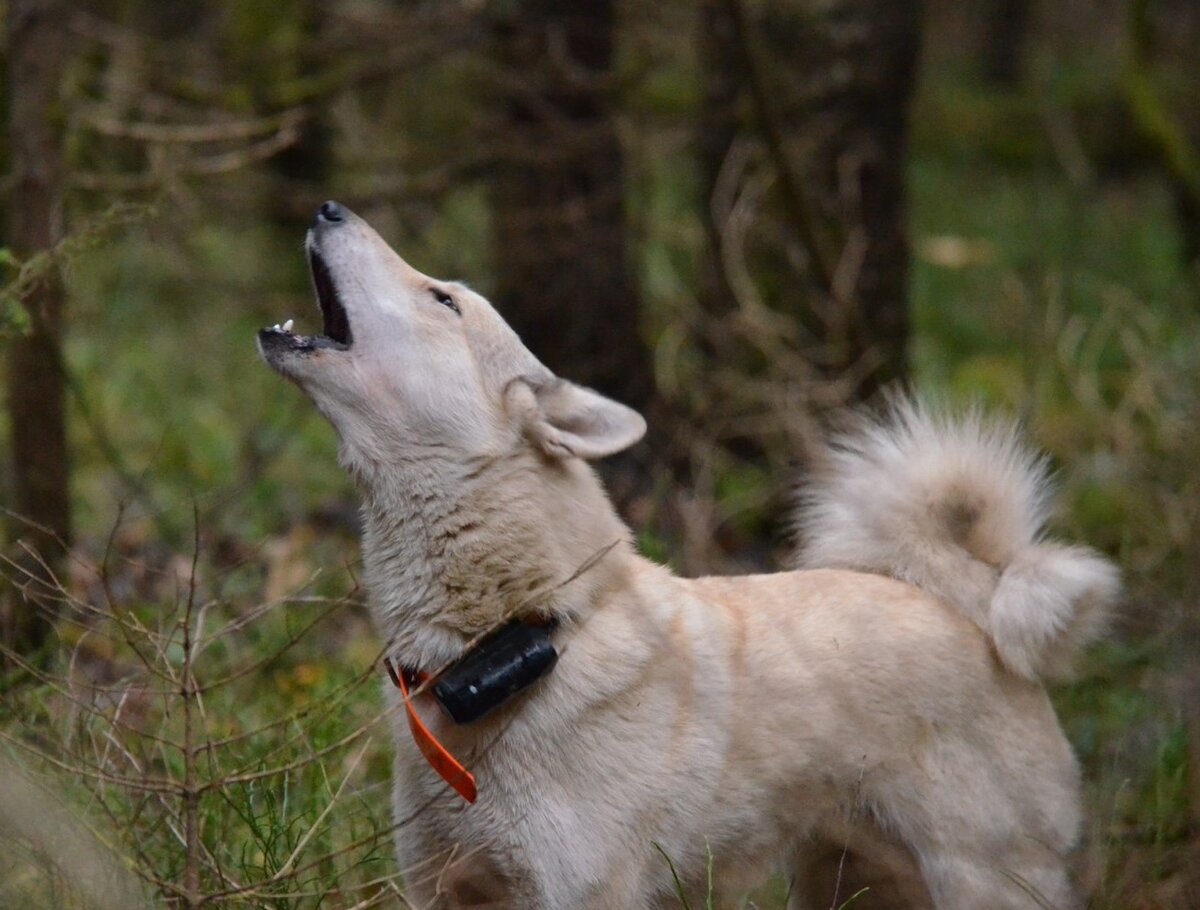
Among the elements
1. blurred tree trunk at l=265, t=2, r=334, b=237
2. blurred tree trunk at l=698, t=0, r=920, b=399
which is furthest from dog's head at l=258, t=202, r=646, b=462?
blurred tree trunk at l=698, t=0, r=920, b=399

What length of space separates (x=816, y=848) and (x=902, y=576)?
2.57ft

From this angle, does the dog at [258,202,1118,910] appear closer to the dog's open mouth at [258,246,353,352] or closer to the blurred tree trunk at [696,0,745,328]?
the dog's open mouth at [258,246,353,352]

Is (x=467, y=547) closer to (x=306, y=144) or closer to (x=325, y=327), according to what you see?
(x=325, y=327)

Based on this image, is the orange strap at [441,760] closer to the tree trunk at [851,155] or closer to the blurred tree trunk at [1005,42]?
the tree trunk at [851,155]

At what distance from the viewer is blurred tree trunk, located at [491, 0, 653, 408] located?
6.94 metres

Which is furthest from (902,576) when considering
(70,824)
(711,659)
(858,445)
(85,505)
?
(85,505)

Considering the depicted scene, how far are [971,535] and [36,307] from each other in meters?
3.07

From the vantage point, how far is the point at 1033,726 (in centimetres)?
392

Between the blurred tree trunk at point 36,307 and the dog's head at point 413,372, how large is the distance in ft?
4.22

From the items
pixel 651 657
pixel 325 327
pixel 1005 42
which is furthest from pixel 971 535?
pixel 1005 42

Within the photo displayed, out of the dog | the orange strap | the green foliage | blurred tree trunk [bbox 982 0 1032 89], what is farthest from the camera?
blurred tree trunk [bbox 982 0 1032 89]

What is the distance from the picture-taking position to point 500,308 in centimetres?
724

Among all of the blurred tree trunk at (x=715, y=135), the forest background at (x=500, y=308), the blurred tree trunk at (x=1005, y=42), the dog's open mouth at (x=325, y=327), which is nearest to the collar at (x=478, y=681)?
the forest background at (x=500, y=308)

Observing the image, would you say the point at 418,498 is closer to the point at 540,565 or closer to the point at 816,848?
the point at 540,565
